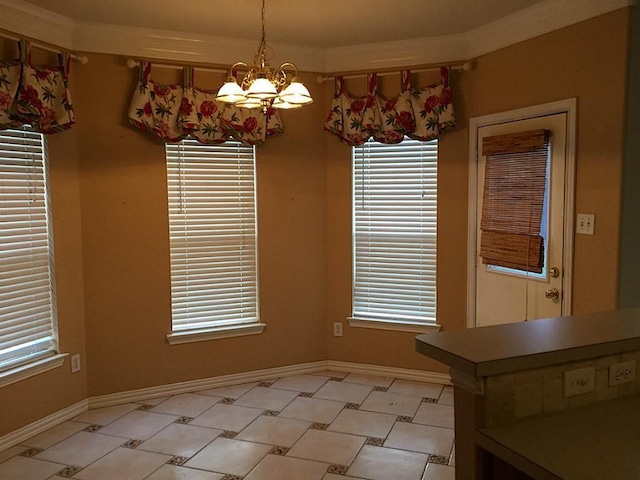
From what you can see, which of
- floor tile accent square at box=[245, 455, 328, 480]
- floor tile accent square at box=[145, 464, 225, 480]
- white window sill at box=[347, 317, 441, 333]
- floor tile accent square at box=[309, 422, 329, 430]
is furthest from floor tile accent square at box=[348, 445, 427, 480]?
white window sill at box=[347, 317, 441, 333]

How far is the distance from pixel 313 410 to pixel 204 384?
93 cm

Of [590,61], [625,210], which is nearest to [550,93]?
[590,61]

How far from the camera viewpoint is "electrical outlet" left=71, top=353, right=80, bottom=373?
143 inches

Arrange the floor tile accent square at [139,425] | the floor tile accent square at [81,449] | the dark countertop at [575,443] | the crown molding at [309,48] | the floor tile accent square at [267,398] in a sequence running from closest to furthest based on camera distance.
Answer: the dark countertop at [575,443] → the floor tile accent square at [81,449] → the crown molding at [309,48] → the floor tile accent square at [139,425] → the floor tile accent square at [267,398]

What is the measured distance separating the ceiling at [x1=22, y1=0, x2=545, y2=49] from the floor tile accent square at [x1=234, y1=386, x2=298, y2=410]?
101 inches

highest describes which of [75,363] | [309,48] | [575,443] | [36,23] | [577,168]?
[309,48]

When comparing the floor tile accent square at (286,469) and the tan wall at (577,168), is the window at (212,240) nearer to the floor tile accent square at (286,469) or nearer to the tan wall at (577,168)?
the tan wall at (577,168)

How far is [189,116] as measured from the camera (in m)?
3.75

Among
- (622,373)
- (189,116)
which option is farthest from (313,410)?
(622,373)

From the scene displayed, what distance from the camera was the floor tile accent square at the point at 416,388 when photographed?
3.96 m

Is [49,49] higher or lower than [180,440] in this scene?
higher

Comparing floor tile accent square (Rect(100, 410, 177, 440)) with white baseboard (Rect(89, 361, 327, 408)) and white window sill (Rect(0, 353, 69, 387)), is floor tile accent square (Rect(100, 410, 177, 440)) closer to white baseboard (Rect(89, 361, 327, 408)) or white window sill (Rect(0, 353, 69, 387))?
white baseboard (Rect(89, 361, 327, 408))

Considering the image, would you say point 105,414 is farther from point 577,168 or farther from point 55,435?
point 577,168

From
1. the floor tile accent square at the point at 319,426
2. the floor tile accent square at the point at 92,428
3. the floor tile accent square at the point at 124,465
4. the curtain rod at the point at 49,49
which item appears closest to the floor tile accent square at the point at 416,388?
the floor tile accent square at the point at 319,426
